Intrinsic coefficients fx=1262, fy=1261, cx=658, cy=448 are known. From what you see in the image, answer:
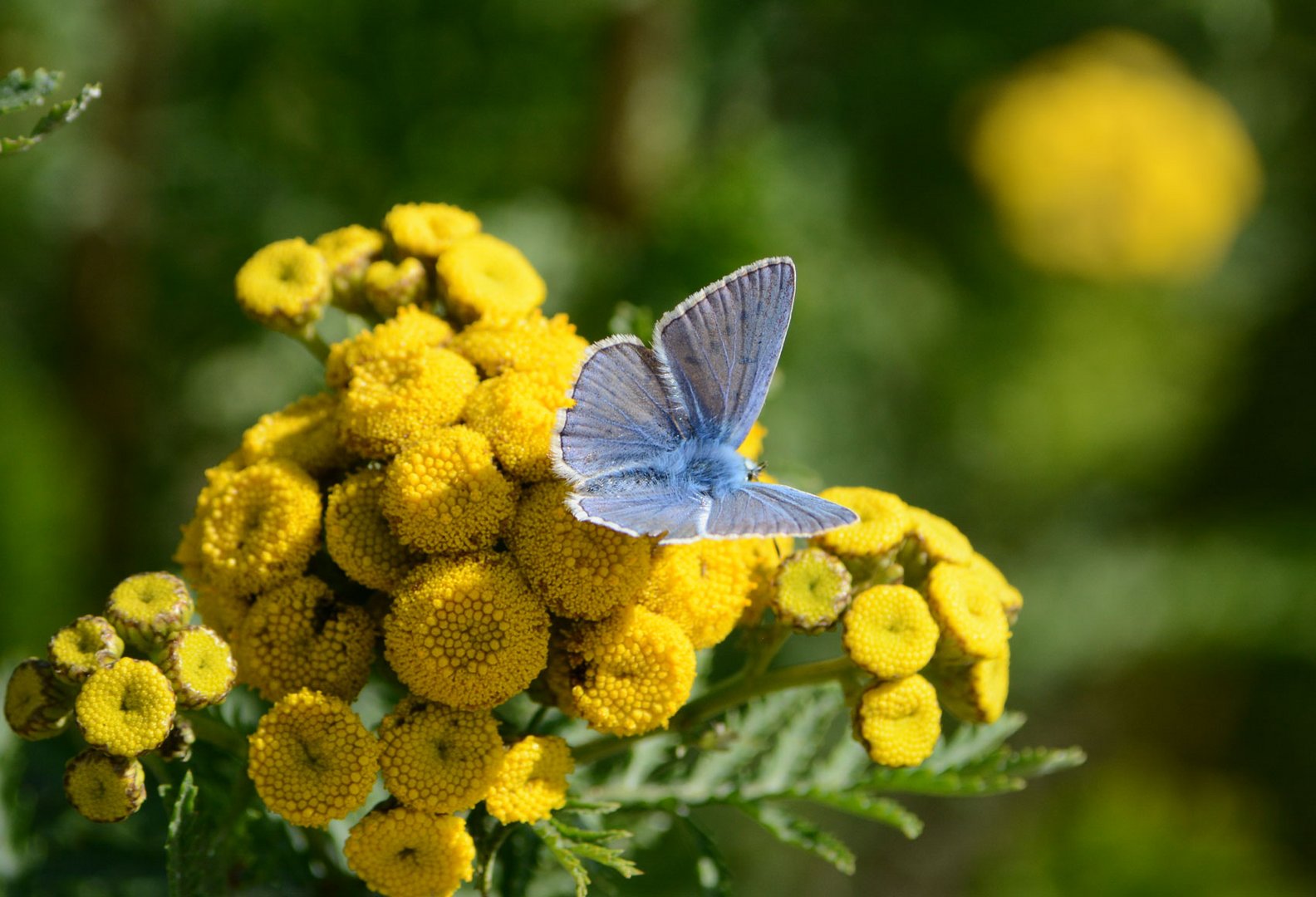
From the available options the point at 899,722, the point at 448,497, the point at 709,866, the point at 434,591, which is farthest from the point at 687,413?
the point at 709,866

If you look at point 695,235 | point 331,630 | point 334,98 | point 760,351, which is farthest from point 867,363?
point 331,630

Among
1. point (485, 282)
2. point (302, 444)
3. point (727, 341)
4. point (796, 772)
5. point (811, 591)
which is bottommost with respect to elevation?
point (796, 772)

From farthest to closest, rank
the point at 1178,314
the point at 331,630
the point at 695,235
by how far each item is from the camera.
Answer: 1. the point at 1178,314
2. the point at 695,235
3. the point at 331,630

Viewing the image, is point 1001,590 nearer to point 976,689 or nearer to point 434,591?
point 976,689

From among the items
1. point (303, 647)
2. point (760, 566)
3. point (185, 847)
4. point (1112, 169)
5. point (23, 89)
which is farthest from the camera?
point (1112, 169)

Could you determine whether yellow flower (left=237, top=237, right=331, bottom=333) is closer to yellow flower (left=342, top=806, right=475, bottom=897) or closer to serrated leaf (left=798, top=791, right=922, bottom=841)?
yellow flower (left=342, top=806, right=475, bottom=897)

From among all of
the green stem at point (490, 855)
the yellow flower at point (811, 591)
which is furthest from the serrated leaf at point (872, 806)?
the green stem at point (490, 855)

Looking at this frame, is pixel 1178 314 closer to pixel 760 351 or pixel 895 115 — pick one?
pixel 895 115

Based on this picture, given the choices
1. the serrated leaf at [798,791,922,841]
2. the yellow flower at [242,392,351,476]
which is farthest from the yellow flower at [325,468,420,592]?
the serrated leaf at [798,791,922,841]
